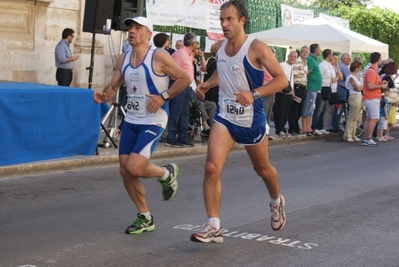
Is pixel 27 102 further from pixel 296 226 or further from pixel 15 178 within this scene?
pixel 296 226

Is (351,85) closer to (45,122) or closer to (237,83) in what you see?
(45,122)

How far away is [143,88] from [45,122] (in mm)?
4521

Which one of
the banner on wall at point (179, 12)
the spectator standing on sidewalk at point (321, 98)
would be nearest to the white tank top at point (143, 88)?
the spectator standing on sidewalk at point (321, 98)

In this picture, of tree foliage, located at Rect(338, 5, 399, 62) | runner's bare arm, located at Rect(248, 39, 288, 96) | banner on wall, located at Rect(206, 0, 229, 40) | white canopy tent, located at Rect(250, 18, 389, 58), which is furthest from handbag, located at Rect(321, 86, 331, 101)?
tree foliage, located at Rect(338, 5, 399, 62)

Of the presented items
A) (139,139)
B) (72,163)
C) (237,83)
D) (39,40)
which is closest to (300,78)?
(39,40)

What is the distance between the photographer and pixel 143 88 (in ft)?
25.0

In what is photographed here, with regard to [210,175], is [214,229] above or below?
below

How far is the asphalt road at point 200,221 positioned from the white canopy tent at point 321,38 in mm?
8139

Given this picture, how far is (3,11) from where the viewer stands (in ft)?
57.2

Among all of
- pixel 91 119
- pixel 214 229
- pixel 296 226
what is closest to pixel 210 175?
pixel 214 229

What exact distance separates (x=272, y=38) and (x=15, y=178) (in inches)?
458

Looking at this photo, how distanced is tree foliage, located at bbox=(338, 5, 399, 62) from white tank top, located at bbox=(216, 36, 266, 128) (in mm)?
26313

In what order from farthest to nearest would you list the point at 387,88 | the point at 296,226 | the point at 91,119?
the point at 387,88 < the point at 91,119 < the point at 296,226

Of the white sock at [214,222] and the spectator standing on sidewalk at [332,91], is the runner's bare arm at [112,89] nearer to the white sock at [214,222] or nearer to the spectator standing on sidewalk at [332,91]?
the white sock at [214,222]
